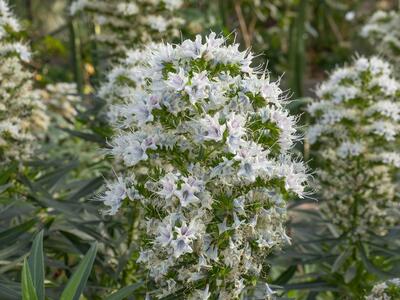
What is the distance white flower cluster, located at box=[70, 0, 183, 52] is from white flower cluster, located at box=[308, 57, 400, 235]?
145 cm

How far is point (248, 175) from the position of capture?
225cm

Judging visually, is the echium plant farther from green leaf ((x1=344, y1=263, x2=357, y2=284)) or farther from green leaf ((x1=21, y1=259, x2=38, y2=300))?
green leaf ((x1=344, y1=263, x2=357, y2=284))

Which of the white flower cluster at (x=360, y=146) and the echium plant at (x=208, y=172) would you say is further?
the white flower cluster at (x=360, y=146)

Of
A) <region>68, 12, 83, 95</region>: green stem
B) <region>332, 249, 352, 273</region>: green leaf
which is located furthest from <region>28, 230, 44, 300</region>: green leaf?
<region>68, 12, 83, 95</region>: green stem

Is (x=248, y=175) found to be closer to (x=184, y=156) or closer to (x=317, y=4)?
(x=184, y=156)

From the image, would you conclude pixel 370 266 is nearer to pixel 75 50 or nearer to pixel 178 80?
pixel 178 80

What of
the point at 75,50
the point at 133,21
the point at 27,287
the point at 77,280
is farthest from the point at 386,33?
the point at 27,287

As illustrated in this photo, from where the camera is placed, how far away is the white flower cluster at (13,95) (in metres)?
3.68

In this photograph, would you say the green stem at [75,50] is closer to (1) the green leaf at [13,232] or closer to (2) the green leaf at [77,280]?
(1) the green leaf at [13,232]

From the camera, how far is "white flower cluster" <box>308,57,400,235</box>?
12.8 feet

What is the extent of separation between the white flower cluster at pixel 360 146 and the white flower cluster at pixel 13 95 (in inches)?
65.4

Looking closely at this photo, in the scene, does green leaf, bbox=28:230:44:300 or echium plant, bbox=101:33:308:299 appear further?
green leaf, bbox=28:230:44:300

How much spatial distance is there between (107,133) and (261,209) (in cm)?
181

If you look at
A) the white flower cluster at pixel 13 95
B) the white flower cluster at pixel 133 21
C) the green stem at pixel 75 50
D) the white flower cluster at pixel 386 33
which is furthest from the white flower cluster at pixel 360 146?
the green stem at pixel 75 50
